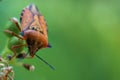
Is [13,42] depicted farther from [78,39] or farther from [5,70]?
[78,39]

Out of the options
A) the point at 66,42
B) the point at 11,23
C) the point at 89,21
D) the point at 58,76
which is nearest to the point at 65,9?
the point at 89,21

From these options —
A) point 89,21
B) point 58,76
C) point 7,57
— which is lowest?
point 58,76

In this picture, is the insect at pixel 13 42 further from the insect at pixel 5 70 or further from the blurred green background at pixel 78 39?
the blurred green background at pixel 78 39

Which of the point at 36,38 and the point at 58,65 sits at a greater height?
the point at 36,38

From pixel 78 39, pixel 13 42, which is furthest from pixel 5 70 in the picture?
pixel 78 39

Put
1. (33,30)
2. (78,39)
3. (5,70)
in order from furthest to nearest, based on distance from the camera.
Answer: (78,39)
(33,30)
(5,70)

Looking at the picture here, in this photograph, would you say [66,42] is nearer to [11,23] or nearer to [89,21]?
[89,21]
